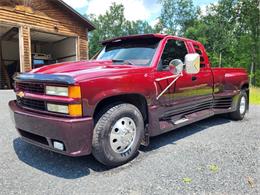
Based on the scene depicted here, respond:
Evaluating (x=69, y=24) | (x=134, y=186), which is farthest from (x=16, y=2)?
(x=134, y=186)

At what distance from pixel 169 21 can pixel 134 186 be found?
2093 inches

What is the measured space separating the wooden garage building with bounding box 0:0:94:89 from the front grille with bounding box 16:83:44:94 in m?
10.1

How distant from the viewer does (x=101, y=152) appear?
9.75ft

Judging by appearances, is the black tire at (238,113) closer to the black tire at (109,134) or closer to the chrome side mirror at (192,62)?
the chrome side mirror at (192,62)

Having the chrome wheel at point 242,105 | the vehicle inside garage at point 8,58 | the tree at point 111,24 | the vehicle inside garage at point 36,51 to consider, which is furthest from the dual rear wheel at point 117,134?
the tree at point 111,24

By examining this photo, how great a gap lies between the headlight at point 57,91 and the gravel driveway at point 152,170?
104 cm

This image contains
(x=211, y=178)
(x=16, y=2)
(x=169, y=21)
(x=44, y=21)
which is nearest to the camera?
(x=211, y=178)

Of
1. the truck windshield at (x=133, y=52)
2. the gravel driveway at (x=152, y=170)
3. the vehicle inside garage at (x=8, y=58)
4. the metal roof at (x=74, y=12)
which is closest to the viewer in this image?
the gravel driveway at (x=152, y=170)

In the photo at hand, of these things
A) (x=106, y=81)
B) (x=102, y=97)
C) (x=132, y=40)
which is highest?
(x=132, y=40)

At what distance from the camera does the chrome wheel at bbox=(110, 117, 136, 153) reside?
3141 mm

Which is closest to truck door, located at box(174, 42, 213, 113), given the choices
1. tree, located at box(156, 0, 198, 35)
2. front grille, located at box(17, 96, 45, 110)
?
front grille, located at box(17, 96, 45, 110)

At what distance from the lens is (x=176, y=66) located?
150 inches

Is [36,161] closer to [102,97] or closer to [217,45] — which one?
[102,97]

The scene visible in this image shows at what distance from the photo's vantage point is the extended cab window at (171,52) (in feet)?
13.0
